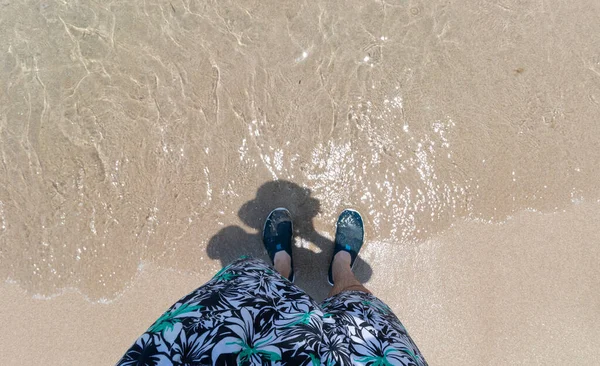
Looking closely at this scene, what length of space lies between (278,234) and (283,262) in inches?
8.1

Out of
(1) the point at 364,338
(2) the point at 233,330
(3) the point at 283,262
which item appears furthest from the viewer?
(3) the point at 283,262

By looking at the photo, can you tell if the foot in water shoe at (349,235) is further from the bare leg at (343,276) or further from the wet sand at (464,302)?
the wet sand at (464,302)

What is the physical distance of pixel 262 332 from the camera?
1.40 meters

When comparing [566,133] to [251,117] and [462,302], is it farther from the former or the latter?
[251,117]

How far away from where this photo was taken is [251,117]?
2.92 m

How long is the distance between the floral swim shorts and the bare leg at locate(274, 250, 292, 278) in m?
0.78

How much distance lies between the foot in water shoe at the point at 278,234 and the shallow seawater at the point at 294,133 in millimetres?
112

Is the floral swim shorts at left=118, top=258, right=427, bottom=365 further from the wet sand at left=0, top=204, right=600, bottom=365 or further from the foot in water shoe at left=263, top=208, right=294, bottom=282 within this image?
the wet sand at left=0, top=204, right=600, bottom=365

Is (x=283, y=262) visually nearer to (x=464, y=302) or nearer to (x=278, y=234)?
(x=278, y=234)

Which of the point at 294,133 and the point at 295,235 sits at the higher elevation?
the point at 294,133

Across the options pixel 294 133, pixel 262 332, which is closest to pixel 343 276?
pixel 294 133

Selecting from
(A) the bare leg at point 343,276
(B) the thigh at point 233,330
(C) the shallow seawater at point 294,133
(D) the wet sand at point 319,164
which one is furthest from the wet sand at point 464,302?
(B) the thigh at point 233,330

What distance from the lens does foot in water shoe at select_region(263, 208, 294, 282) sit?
2.72 metres

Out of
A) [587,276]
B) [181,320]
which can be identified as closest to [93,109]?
[181,320]
